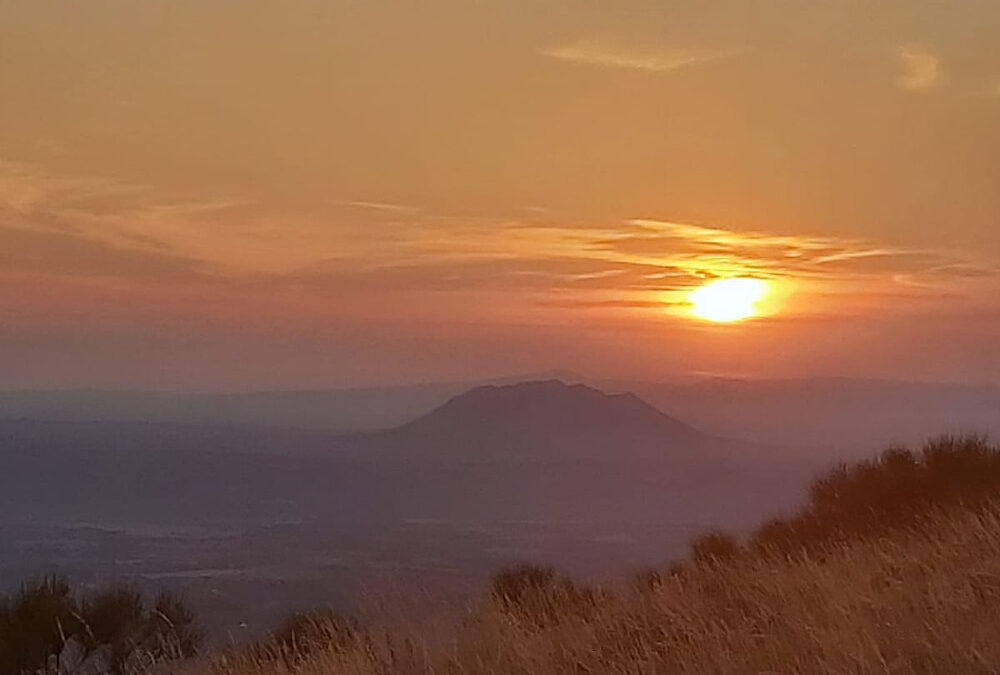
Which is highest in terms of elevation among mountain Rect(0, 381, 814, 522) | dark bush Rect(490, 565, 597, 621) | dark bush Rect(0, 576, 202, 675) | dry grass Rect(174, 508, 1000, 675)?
dry grass Rect(174, 508, 1000, 675)

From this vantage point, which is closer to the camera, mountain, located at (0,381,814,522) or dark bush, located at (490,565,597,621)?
dark bush, located at (490,565,597,621)

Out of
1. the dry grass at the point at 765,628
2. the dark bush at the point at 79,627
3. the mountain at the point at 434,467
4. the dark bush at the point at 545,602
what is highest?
the dry grass at the point at 765,628

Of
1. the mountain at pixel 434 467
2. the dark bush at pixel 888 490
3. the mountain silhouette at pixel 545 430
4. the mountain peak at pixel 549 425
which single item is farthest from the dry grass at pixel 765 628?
the mountain peak at pixel 549 425

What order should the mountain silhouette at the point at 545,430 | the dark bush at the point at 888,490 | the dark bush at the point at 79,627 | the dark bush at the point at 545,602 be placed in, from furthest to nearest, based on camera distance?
the mountain silhouette at the point at 545,430 → the dark bush at the point at 888,490 → the dark bush at the point at 79,627 → the dark bush at the point at 545,602

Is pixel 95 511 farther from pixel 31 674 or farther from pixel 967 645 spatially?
pixel 967 645

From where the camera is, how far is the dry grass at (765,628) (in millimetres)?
6559

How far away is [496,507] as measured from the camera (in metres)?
69.4

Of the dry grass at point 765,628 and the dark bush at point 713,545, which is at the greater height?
the dry grass at point 765,628

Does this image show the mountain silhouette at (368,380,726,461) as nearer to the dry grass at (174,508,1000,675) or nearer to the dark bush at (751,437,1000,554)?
the dark bush at (751,437,1000,554)

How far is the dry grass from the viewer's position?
656 cm

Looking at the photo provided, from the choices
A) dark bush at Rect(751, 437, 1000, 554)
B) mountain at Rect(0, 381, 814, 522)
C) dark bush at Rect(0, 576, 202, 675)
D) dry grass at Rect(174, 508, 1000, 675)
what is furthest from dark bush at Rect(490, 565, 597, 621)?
mountain at Rect(0, 381, 814, 522)

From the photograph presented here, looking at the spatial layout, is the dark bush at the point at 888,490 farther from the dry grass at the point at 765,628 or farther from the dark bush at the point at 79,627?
the dark bush at the point at 79,627

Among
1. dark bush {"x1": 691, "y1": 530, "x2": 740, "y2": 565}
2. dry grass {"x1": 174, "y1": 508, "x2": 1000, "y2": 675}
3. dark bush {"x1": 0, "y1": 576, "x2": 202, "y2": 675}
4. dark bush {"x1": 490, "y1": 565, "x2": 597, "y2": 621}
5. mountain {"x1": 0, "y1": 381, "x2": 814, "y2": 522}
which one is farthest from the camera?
mountain {"x1": 0, "y1": 381, "x2": 814, "y2": 522}

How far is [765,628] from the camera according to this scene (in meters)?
7.63
